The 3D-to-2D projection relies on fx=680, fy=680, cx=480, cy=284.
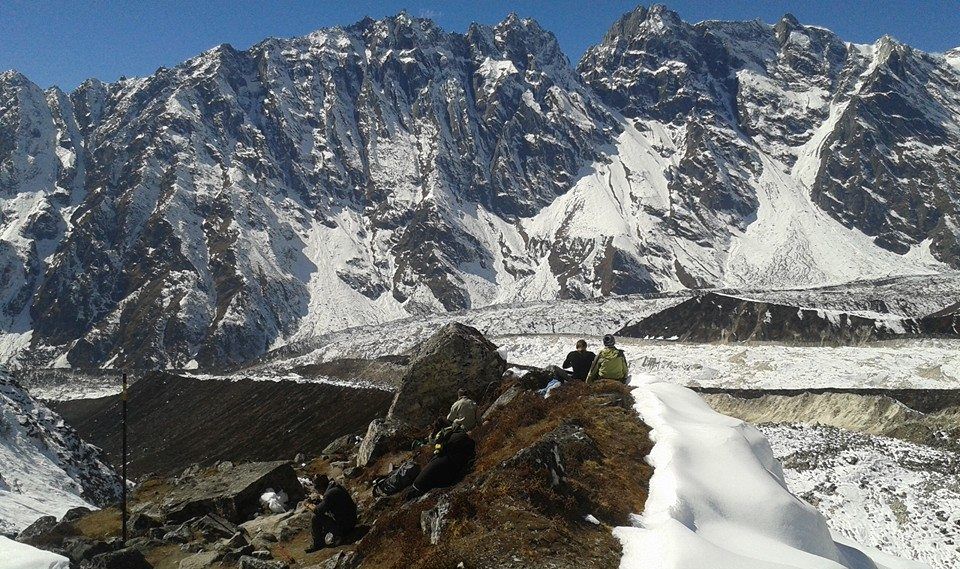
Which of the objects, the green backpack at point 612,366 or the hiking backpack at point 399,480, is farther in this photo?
the green backpack at point 612,366

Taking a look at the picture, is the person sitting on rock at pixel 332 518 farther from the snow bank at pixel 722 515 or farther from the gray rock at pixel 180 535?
the snow bank at pixel 722 515

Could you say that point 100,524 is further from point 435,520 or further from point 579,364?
point 579,364

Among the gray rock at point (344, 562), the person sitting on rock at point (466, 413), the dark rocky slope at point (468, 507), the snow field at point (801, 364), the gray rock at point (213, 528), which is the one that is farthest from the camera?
the snow field at point (801, 364)

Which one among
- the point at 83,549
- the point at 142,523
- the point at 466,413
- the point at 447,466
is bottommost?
the point at 142,523

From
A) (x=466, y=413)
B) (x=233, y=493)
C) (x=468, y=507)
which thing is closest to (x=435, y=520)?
(x=468, y=507)

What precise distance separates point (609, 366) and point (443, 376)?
698cm

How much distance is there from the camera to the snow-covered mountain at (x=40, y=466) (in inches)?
980

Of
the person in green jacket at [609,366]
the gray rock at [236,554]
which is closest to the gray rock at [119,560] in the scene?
the gray rock at [236,554]

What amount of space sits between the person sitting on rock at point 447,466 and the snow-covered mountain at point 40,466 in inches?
608

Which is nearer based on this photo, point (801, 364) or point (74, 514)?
point (74, 514)

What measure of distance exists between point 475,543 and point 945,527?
69.7 feet

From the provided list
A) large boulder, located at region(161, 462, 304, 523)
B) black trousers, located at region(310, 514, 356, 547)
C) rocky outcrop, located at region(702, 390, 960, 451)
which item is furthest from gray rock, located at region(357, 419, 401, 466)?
rocky outcrop, located at region(702, 390, 960, 451)

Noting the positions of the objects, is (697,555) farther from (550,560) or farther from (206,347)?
(206,347)

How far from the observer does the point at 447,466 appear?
14086 millimetres
